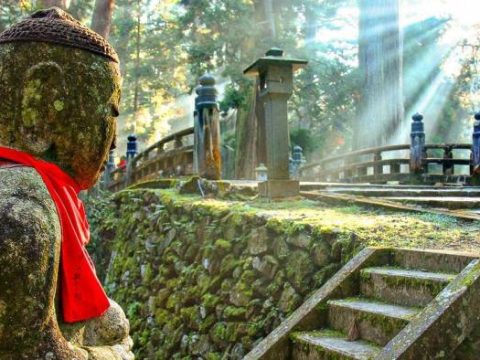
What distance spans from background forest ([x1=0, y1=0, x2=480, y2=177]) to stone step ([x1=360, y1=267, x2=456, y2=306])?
10.1m

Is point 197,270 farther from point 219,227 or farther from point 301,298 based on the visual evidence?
point 301,298

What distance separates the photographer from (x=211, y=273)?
5801 millimetres

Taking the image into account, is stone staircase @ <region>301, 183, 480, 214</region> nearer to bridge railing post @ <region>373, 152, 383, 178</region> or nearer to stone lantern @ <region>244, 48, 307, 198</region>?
stone lantern @ <region>244, 48, 307, 198</region>

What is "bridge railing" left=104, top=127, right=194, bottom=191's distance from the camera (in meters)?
10.8

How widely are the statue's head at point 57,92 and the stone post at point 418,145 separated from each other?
1153 cm

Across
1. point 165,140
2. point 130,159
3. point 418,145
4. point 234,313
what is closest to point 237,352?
point 234,313

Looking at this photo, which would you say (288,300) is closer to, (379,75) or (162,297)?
(162,297)

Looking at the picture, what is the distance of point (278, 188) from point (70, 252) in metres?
4.68

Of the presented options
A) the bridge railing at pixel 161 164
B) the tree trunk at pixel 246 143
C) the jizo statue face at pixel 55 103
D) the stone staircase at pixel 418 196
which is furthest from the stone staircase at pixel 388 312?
the tree trunk at pixel 246 143

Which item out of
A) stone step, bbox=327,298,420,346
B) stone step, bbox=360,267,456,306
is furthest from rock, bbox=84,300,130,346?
stone step, bbox=360,267,456,306

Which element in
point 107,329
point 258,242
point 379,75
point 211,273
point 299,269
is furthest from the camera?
point 379,75

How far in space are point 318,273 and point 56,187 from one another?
2.57m

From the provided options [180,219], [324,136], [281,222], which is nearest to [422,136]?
[180,219]

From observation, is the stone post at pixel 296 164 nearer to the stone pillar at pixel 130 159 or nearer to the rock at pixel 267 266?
the stone pillar at pixel 130 159
